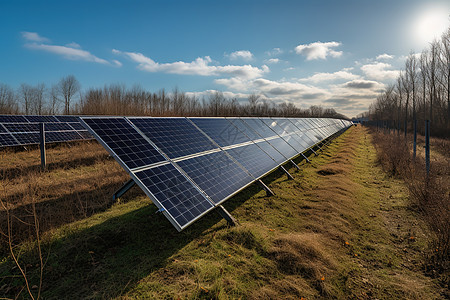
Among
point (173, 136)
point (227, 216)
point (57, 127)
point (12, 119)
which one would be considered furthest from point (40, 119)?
point (227, 216)

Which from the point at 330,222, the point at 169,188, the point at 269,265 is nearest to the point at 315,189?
the point at 330,222

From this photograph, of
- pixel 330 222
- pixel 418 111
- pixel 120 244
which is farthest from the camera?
pixel 418 111

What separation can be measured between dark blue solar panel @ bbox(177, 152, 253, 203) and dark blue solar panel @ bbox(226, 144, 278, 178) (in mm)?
464

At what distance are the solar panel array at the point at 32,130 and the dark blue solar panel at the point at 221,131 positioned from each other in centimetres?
901

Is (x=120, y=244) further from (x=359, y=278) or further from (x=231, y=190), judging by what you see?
(x=359, y=278)

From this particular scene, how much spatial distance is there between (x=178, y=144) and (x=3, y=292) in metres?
4.10

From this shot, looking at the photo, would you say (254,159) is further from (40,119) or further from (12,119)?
(40,119)

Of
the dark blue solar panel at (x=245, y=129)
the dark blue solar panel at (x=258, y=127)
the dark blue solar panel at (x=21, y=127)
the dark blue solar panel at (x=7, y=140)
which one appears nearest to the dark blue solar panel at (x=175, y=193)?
the dark blue solar panel at (x=245, y=129)

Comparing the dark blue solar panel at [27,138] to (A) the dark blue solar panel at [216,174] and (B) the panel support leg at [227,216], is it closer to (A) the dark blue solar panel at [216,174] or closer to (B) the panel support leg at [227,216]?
(A) the dark blue solar panel at [216,174]

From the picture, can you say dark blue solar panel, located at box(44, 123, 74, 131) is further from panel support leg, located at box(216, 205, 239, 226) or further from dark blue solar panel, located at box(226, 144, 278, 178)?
panel support leg, located at box(216, 205, 239, 226)

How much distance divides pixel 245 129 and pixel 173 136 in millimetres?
4504

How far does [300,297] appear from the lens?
3.50 m

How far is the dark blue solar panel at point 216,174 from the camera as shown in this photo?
504 cm

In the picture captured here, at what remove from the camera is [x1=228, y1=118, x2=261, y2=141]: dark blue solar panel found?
9.82m
